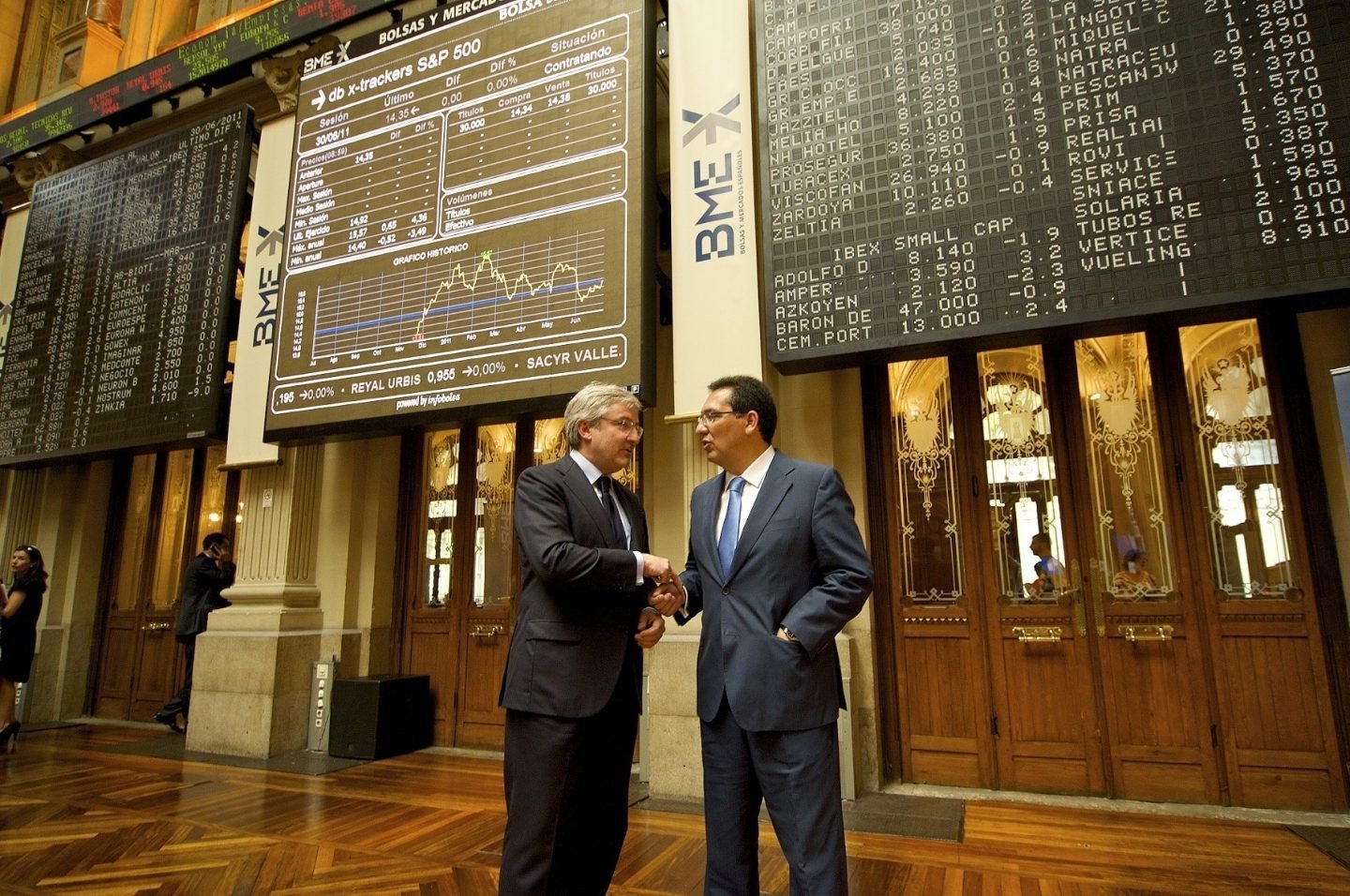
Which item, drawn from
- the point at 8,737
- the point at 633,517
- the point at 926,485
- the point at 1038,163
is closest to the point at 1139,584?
the point at 926,485

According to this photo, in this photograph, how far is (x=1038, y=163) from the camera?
3.28 m

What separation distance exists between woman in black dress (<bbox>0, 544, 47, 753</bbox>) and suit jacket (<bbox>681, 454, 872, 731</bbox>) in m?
5.40

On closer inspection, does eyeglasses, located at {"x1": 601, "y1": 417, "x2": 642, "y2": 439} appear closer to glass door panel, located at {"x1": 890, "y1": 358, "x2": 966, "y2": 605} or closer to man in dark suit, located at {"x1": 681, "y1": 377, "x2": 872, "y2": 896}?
man in dark suit, located at {"x1": 681, "y1": 377, "x2": 872, "y2": 896}

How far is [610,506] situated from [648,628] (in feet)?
1.13

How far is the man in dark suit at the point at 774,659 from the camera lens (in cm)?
163

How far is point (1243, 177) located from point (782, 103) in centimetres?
206

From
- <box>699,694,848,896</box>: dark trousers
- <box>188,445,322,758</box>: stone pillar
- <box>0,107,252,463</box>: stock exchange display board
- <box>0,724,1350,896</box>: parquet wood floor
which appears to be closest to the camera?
<box>699,694,848,896</box>: dark trousers

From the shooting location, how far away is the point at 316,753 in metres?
4.85

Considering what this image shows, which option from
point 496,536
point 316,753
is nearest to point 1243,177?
point 496,536

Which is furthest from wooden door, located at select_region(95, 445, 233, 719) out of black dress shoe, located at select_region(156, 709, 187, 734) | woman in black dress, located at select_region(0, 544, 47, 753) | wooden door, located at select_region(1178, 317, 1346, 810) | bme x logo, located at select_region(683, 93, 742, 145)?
wooden door, located at select_region(1178, 317, 1346, 810)

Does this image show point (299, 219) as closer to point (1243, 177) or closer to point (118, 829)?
point (118, 829)

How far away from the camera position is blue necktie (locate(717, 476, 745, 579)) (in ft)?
6.10

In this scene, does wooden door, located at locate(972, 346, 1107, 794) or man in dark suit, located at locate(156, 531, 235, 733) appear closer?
wooden door, located at locate(972, 346, 1107, 794)

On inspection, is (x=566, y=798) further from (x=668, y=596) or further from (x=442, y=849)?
(x=442, y=849)
